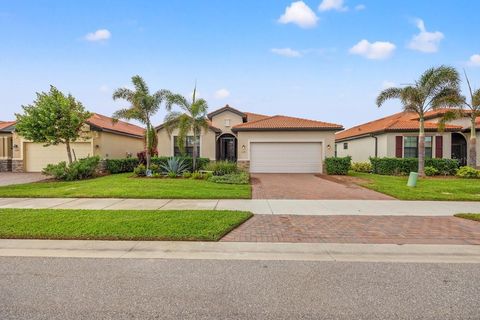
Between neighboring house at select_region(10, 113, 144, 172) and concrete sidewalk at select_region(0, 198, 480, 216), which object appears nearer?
concrete sidewalk at select_region(0, 198, 480, 216)

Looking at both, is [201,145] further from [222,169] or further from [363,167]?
[363,167]

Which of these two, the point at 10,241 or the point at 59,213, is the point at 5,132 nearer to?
the point at 59,213

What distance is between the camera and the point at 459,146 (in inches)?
804

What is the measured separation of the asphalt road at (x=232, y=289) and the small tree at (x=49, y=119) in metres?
12.9

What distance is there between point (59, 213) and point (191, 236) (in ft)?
13.4

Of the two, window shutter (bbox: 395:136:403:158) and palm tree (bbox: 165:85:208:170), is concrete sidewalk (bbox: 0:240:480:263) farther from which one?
window shutter (bbox: 395:136:403:158)

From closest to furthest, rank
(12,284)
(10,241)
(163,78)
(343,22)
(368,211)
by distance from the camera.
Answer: (12,284) → (10,241) → (368,211) → (343,22) → (163,78)

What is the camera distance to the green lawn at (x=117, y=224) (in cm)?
522

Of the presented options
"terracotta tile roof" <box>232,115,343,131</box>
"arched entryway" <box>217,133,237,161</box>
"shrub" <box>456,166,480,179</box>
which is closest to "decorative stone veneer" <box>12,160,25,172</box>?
"arched entryway" <box>217,133,237,161</box>

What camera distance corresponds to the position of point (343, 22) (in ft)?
49.3

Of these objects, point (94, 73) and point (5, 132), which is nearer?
point (94, 73)

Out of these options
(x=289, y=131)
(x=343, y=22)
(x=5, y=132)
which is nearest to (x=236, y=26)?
(x=343, y=22)

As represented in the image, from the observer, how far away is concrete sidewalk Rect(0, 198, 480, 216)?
7.62 metres

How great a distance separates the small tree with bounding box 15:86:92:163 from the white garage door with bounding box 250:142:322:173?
11.4 metres
